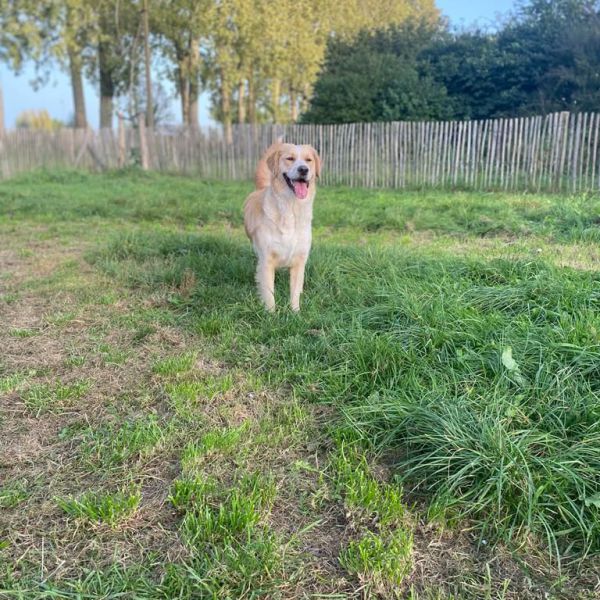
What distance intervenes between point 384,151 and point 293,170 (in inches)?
332

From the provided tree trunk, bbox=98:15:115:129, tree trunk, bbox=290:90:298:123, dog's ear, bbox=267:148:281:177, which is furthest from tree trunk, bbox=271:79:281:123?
dog's ear, bbox=267:148:281:177

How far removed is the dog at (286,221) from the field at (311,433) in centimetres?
24

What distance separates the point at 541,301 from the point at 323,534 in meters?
2.25

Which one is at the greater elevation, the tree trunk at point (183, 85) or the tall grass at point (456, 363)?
the tree trunk at point (183, 85)

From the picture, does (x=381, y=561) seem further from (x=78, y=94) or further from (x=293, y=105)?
(x=293, y=105)

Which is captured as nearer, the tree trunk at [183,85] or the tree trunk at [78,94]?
the tree trunk at [78,94]

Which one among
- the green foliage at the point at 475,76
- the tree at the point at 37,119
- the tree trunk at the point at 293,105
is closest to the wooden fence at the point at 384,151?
the green foliage at the point at 475,76

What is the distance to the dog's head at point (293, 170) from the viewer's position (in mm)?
3844

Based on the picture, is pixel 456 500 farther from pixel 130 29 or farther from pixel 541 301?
pixel 130 29

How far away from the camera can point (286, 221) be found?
3.88 meters

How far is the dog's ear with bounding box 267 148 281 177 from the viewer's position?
3986 mm

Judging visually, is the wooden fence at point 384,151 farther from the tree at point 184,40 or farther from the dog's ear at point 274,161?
the dog's ear at point 274,161

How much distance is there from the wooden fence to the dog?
7.27 m

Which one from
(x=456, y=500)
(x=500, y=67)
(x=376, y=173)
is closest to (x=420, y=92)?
(x=500, y=67)
